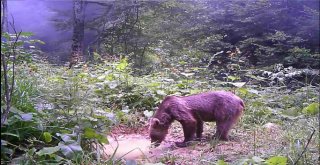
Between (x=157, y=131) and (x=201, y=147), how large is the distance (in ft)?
1.08

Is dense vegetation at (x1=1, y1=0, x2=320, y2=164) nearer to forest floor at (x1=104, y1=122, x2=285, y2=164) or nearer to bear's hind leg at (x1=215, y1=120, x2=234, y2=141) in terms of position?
forest floor at (x1=104, y1=122, x2=285, y2=164)

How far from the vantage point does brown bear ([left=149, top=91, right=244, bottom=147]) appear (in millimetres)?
2393

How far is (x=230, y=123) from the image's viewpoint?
8.00 feet

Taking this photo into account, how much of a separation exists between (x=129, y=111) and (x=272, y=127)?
137 centimetres

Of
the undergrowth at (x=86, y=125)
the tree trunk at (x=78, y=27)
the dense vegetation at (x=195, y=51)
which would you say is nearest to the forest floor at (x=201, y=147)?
the undergrowth at (x=86, y=125)

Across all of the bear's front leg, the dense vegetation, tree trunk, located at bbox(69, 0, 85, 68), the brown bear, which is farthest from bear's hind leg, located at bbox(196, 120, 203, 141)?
tree trunk, located at bbox(69, 0, 85, 68)

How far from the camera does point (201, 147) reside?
2.28 meters

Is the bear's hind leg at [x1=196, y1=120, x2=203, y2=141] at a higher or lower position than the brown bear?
Result: lower

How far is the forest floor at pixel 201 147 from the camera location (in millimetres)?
1953

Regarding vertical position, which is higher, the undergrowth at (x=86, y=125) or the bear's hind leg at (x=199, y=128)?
the undergrowth at (x=86, y=125)

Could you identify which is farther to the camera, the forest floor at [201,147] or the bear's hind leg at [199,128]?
the bear's hind leg at [199,128]

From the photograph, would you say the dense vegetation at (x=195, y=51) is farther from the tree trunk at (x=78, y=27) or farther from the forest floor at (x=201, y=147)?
the forest floor at (x=201, y=147)

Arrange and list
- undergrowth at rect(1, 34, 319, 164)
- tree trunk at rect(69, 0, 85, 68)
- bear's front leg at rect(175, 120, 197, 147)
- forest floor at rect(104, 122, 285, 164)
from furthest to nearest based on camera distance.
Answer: tree trunk at rect(69, 0, 85, 68)
bear's front leg at rect(175, 120, 197, 147)
forest floor at rect(104, 122, 285, 164)
undergrowth at rect(1, 34, 319, 164)

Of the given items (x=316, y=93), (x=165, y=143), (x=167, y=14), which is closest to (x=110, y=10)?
(x=167, y=14)
